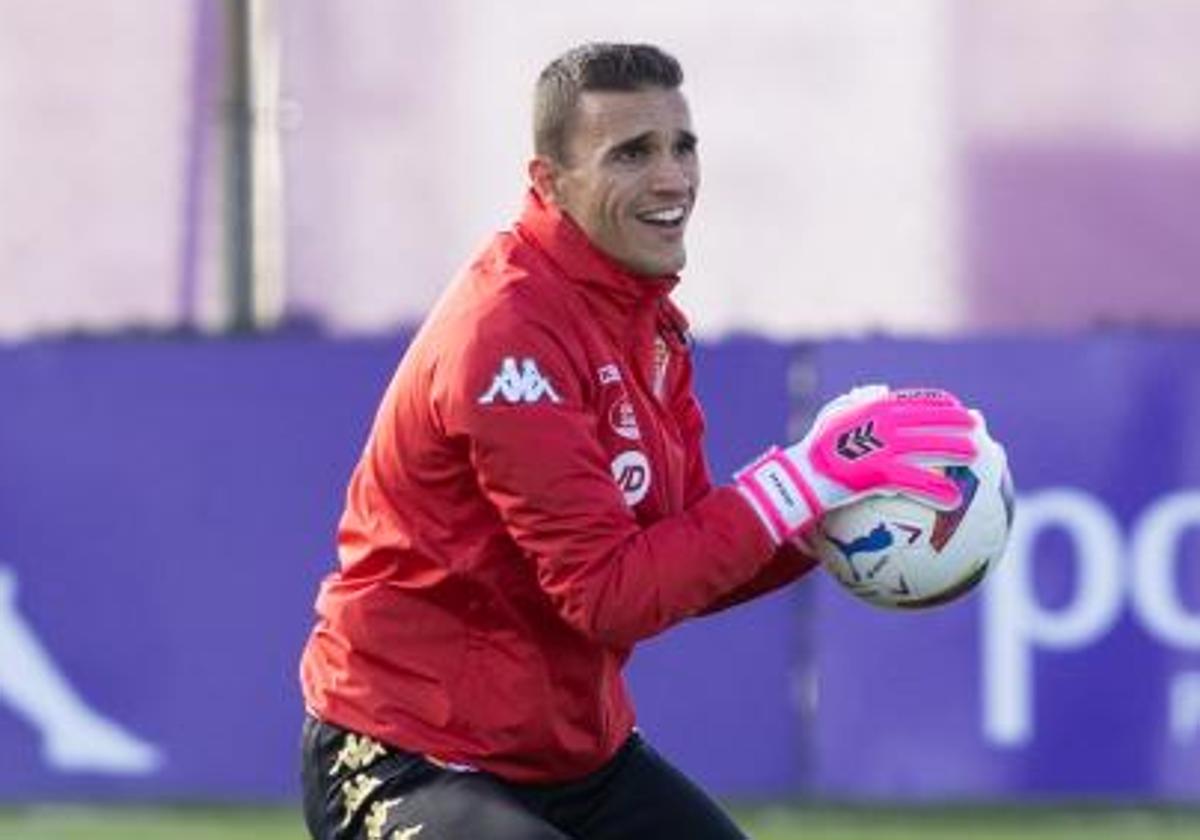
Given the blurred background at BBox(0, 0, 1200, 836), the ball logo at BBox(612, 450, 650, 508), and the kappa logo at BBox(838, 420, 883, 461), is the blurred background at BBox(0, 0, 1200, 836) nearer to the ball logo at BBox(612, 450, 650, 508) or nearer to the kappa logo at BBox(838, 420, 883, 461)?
the ball logo at BBox(612, 450, 650, 508)

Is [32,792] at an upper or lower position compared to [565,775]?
lower

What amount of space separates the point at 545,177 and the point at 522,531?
0.69m

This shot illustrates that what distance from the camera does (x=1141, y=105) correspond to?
12500mm

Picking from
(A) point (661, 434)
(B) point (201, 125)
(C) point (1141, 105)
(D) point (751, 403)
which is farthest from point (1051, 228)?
(A) point (661, 434)

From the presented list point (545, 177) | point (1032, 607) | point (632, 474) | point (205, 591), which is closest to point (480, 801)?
point (632, 474)

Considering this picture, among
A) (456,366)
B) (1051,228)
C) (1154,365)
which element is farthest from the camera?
(1051,228)

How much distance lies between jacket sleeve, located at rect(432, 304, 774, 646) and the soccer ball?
0.74 ft

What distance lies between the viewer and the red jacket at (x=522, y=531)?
6004 mm

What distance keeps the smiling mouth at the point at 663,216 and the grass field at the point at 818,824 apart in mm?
5013

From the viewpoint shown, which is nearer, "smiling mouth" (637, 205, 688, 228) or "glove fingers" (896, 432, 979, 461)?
"glove fingers" (896, 432, 979, 461)

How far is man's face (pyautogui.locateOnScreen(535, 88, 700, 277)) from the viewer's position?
625cm

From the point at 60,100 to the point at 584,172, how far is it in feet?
22.2

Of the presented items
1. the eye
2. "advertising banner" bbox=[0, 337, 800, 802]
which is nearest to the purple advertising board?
"advertising banner" bbox=[0, 337, 800, 802]

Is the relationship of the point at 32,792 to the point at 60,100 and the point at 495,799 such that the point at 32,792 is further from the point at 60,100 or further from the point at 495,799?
the point at 495,799
